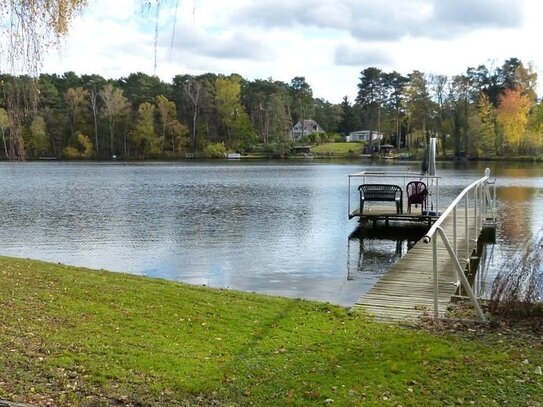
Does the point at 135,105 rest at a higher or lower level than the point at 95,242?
higher

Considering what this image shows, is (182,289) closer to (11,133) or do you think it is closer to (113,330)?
(113,330)

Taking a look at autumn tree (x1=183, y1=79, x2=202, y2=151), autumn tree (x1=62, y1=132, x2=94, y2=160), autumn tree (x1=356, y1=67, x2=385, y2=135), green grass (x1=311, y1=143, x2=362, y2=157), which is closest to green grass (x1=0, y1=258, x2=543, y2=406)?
autumn tree (x1=183, y1=79, x2=202, y2=151)

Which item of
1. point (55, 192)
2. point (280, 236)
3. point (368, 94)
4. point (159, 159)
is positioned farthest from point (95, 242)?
point (368, 94)

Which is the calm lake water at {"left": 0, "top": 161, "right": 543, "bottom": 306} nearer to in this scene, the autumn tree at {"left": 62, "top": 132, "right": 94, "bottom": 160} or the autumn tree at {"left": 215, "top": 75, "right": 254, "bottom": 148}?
the autumn tree at {"left": 62, "top": 132, "right": 94, "bottom": 160}

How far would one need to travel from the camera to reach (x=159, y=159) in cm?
9269

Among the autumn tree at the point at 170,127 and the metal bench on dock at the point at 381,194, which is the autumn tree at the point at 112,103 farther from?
the metal bench on dock at the point at 381,194

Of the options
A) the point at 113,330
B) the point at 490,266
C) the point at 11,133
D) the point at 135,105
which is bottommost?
the point at 490,266

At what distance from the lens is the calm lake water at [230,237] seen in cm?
1267

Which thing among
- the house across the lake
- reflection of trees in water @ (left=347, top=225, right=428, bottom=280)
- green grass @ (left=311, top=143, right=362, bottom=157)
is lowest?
reflection of trees in water @ (left=347, top=225, right=428, bottom=280)

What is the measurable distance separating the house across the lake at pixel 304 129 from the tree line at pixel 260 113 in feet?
5.53

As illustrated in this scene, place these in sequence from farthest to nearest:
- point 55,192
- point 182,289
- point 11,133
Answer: point 55,192
point 182,289
point 11,133

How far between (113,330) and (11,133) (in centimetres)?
272

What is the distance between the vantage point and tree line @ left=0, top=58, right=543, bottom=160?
76.9 metres

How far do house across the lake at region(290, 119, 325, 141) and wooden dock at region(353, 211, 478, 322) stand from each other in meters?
95.6
